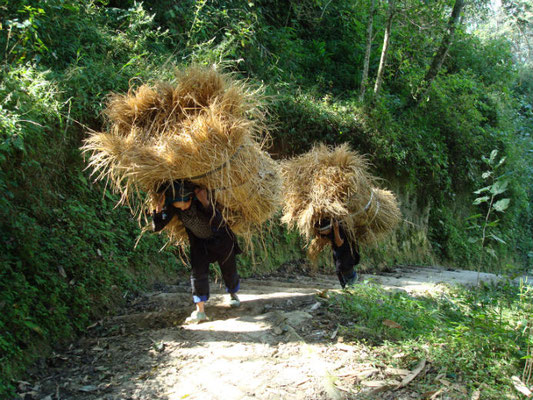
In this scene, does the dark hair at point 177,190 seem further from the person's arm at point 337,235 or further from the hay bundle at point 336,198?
the person's arm at point 337,235

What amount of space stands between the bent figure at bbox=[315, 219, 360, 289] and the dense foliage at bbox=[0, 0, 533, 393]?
1588 mm

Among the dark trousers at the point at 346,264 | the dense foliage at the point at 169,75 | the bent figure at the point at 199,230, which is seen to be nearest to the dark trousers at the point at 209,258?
the bent figure at the point at 199,230

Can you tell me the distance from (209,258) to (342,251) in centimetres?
191

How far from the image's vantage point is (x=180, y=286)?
4949 millimetres

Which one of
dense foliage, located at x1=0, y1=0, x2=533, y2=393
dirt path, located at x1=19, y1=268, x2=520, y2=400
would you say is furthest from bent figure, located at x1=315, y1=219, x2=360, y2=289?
dense foliage, located at x1=0, y1=0, x2=533, y2=393

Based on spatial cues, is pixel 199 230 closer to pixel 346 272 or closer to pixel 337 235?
pixel 337 235

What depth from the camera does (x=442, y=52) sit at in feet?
32.2

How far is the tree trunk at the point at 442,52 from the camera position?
368 inches

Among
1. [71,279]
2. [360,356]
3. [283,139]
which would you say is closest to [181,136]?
[71,279]

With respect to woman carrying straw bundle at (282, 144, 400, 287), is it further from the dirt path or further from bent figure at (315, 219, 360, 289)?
the dirt path

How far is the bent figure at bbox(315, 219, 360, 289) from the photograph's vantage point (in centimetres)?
504

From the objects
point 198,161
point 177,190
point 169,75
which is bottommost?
point 177,190

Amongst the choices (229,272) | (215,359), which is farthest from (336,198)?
(215,359)

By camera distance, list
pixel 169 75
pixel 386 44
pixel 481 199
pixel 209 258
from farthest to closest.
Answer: pixel 386 44 → pixel 169 75 → pixel 481 199 → pixel 209 258
